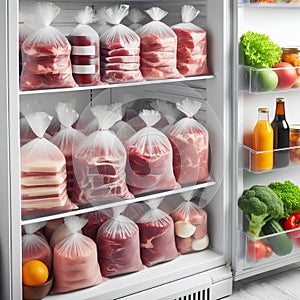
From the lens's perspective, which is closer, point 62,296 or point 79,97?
point 62,296

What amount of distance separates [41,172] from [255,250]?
102cm

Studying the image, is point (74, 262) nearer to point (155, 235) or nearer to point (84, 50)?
point (155, 235)

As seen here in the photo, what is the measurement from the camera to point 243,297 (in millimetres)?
2582

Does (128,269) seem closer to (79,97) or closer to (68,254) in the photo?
(68,254)

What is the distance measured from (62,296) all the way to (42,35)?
39.6 inches


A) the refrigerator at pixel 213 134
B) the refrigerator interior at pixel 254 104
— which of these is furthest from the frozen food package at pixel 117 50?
the refrigerator interior at pixel 254 104

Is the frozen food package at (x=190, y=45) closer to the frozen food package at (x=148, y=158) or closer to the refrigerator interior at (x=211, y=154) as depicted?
the refrigerator interior at (x=211, y=154)

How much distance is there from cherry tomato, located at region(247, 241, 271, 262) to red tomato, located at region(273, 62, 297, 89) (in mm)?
705

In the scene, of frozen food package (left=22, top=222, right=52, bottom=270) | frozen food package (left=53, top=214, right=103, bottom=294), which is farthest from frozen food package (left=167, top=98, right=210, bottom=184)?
frozen food package (left=22, top=222, right=52, bottom=270)

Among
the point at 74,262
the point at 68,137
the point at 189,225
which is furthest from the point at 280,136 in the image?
the point at 74,262

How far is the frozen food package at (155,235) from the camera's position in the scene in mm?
2500

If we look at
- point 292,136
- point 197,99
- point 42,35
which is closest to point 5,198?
point 42,35

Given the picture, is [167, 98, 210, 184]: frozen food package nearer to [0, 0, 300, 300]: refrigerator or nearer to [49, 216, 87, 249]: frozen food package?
[0, 0, 300, 300]: refrigerator

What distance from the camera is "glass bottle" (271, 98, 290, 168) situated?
103 inches
